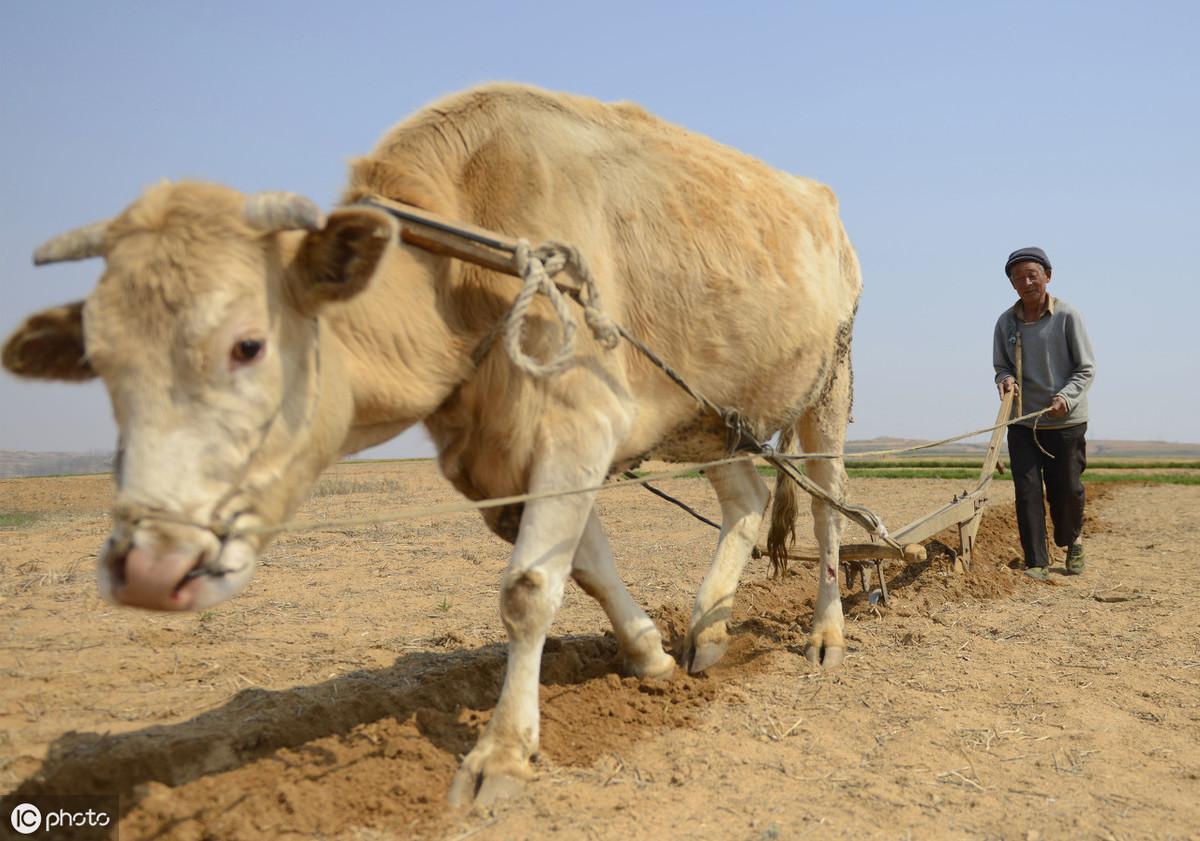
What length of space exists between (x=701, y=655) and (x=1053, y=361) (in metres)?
4.60

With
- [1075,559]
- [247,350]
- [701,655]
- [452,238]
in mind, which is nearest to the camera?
[247,350]

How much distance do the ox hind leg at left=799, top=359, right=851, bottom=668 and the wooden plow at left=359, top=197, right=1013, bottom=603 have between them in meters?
0.21

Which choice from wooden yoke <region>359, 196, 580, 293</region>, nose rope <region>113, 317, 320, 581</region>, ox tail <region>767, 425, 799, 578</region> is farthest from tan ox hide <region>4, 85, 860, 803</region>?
ox tail <region>767, 425, 799, 578</region>

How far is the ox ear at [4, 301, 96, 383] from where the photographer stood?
320 centimetres

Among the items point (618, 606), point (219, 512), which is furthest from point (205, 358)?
point (618, 606)

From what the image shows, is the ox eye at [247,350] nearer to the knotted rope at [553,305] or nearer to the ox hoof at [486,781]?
the knotted rope at [553,305]

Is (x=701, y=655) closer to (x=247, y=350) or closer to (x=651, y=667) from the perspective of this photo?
(x=651, y=667)

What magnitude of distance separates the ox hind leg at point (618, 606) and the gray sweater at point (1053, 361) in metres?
4.58

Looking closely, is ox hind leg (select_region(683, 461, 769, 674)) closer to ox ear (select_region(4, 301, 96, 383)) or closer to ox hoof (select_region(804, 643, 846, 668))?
ox hoof (select_region(804, 643, 846, 668))

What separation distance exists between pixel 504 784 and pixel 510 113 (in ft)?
8.71

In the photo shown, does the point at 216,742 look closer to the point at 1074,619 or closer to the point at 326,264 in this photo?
the point at 326,264

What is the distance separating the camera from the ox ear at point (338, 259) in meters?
3.10

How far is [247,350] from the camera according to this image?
117 inches

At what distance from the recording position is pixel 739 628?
5.89 m
